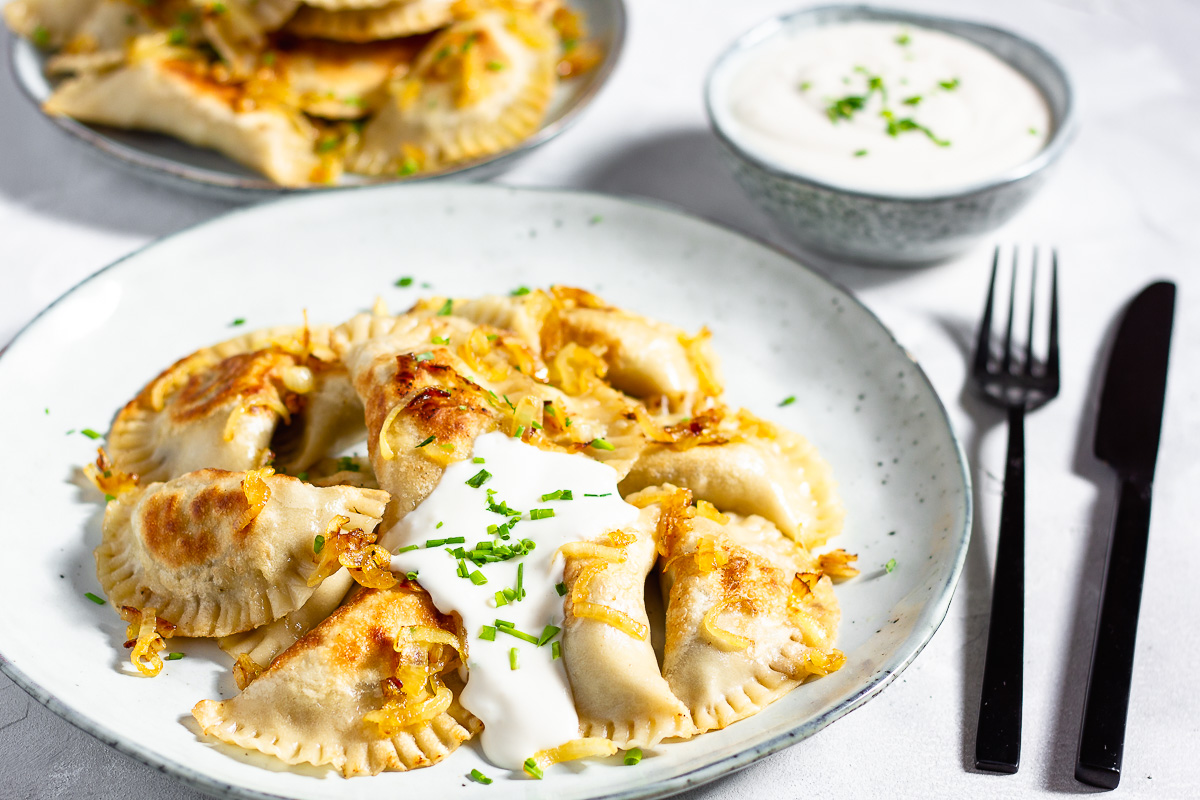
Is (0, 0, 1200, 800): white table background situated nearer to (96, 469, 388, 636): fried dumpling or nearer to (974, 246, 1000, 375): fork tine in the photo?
(974, 246, 1000, 375): fork tine

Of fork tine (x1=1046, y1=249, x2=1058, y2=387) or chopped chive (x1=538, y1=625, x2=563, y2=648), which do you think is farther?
fork tine (x1=1046, y1=249, x2=1058, y2=387)

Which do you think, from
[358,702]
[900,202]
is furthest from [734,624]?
[900,202]

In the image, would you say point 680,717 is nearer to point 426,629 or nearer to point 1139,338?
point 426,629

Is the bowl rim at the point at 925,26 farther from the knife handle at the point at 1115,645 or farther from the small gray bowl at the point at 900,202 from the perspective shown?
the knife handle at the point at 1115,645

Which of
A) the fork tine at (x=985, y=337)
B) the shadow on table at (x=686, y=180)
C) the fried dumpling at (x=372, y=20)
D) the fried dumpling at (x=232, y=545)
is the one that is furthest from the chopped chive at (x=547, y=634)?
the fried dumpling at (x=372, y=20)

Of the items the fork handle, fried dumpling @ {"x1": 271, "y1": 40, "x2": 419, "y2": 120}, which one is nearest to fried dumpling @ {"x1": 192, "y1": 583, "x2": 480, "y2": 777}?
the fork handle

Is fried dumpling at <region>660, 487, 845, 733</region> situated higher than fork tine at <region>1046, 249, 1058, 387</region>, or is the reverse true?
fried dumpling at <region>660, 487, 845, 733</region>
